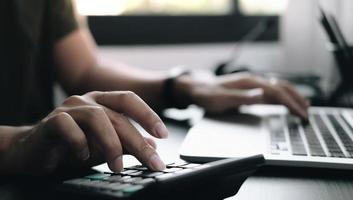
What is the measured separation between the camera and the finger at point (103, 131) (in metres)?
0.54

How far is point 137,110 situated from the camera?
59 cm

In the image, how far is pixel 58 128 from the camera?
1.75 ft

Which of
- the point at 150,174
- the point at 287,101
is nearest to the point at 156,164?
the point at 150,174

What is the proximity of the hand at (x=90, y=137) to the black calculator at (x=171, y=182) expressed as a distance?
3cm

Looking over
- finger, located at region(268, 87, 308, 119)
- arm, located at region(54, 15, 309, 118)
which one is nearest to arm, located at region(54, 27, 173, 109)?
arm, located at region(54, 15, 309, 118)

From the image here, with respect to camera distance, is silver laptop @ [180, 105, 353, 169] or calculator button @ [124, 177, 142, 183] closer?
calculator button @ [124, 177, 142, 183]

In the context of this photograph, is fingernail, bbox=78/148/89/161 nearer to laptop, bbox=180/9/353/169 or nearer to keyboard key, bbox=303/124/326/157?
laptop, bbox=180/9/353/169

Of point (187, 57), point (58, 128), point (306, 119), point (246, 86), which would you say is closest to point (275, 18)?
point (187, 57)

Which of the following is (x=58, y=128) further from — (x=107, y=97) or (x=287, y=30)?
(x=287, y=30)

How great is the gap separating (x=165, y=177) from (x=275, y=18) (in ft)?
4.19

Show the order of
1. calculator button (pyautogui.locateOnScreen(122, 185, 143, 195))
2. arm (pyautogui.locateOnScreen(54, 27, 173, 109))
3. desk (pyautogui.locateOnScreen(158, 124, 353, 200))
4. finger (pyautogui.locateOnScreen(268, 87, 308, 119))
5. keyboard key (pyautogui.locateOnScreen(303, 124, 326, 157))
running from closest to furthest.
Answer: calculator button (pyautogui.locateOnScreen(122, 185, 143, 195)) → desk (pyautogui.locateOnScreen(158, 124, 353, 200)) → keyboard key (pyautogui.locateOnScreen(303, 124, 326, 157)) → finger (pyautogui.locateOnScreen(268, 87, 308, 119)) → arm (pyautogui.locateOnScreen(54, 27, 173, 109))

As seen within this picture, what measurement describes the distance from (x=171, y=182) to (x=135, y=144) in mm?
118

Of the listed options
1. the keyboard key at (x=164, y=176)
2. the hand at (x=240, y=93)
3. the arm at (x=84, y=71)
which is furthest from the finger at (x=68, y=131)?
the arm at (x=84, y=71)

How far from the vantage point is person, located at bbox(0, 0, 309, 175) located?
1.81 ft
